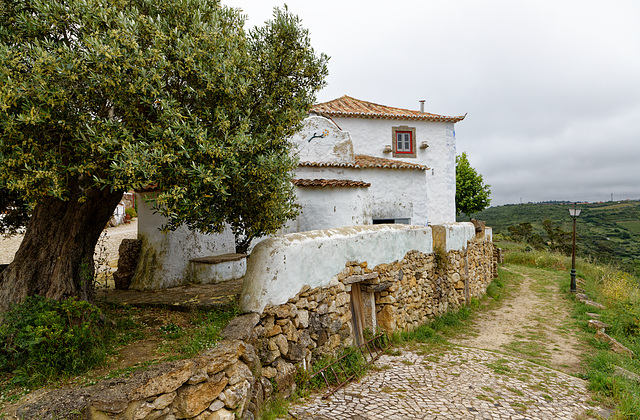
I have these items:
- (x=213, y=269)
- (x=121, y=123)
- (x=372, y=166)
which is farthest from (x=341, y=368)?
(x=372, y=166)

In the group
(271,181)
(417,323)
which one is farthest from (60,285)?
(417,323)

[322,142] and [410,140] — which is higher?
[410,140]

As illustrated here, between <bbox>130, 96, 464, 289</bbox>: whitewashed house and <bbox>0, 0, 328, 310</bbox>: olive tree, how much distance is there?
3.01m

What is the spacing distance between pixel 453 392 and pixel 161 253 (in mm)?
6133

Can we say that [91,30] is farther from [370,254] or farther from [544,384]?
[544,384]

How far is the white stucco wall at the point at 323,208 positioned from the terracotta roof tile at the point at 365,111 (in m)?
5.62

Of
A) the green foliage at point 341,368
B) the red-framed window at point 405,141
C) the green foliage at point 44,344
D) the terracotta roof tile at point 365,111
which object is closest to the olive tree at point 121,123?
the green foliage at point 44,344

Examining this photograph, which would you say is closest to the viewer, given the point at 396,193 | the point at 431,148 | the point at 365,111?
the point at 396,193

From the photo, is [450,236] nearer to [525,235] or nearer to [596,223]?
[525,235]

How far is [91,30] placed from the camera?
376 centimetres

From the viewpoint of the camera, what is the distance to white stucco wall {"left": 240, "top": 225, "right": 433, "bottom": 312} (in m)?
5.08

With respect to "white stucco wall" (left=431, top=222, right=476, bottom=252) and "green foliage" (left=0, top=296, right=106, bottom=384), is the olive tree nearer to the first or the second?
"green foliage" (left=0, top=296, right=106, bottom=384)

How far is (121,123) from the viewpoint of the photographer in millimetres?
3807

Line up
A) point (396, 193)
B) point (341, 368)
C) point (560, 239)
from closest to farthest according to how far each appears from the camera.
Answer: point (341, 368) < point (396, 193) < point (560, 239)
